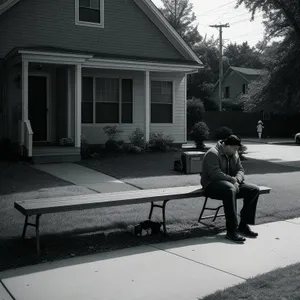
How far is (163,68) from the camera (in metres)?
19.1

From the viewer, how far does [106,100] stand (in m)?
19.3

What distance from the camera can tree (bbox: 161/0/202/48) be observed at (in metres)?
71.9

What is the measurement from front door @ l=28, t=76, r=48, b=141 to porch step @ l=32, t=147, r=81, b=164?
2.25 m

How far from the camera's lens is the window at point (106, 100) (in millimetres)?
18891

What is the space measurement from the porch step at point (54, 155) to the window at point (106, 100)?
2869 mm

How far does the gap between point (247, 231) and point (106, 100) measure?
496 inches

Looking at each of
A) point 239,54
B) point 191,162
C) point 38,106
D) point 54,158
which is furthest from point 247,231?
point 239,54

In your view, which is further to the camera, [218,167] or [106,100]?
[106,100]

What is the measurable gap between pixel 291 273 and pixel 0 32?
47.5ft

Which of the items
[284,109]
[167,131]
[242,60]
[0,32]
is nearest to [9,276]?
[0,32]

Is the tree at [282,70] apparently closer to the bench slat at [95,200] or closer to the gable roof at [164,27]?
the gable roof at [164,27]

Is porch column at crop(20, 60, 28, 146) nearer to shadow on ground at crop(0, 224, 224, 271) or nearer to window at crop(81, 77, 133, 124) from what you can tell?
window at crop(81, 77, 133, 124)

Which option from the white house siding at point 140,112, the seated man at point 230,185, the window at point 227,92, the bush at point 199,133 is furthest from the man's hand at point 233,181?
the window at point 227,92

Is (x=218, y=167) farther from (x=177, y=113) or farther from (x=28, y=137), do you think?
(x=177, y=113)
